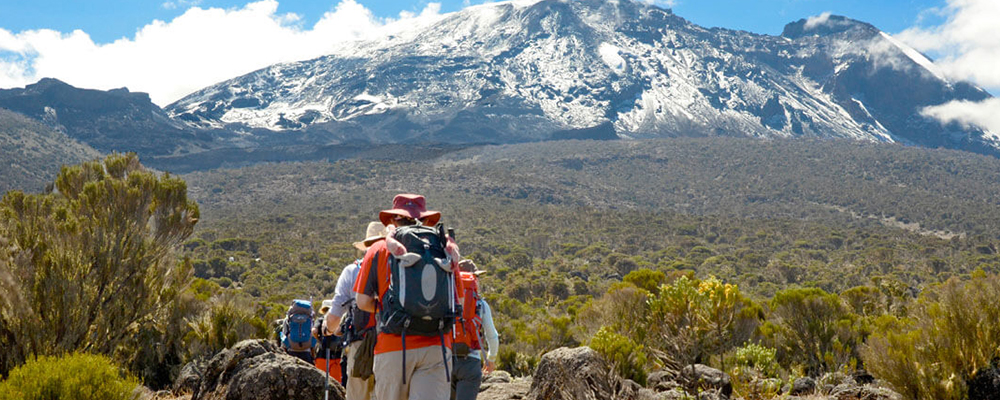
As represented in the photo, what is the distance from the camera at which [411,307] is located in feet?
10.7

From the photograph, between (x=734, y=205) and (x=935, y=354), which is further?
(x=734, y=205)

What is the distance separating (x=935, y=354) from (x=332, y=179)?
8206cm

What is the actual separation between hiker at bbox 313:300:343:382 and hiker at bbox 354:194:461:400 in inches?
16.8

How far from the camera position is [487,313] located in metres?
4.66

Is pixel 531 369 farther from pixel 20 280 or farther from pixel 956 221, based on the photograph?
pixel 956 221

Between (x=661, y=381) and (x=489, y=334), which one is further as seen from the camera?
(x=661, y=381)

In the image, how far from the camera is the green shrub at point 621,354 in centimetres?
611

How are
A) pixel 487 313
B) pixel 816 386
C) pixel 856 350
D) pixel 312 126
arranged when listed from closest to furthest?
pixel 487 313 < pixel 816 386 < pixel 856 350 < pixel 312 126

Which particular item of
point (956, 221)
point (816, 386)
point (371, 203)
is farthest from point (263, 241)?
point (956, 221)

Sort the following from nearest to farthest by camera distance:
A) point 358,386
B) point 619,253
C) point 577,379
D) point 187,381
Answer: point 358,386 < point 577,379 < point 187,381 < point 619,253

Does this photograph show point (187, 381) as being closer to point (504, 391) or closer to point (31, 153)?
point (504, 391)

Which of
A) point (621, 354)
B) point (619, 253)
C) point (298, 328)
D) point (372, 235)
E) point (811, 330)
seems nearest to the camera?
point (372, 235)

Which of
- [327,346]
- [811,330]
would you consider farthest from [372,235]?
[811,330]

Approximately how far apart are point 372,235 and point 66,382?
1808 mm
